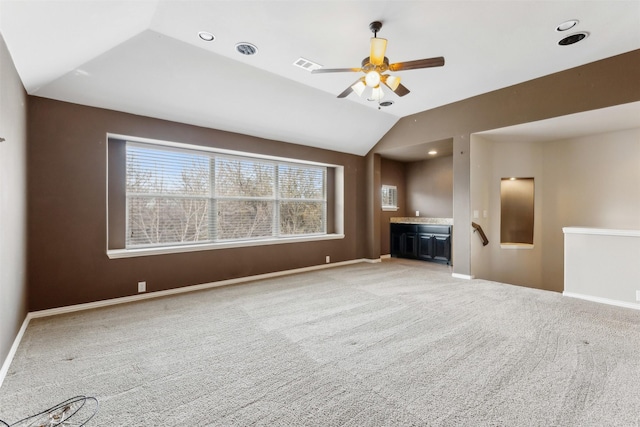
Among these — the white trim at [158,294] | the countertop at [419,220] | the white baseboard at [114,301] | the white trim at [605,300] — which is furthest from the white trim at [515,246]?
the white baseboard at [114,301]

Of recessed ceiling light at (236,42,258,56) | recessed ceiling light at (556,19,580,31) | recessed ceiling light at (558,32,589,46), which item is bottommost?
recessed ceiling light at (236,42,258,56)

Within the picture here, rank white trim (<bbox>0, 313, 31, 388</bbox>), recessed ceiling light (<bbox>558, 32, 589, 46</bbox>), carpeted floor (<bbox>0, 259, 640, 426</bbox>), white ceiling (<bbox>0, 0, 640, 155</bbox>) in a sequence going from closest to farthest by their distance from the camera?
carpeted floor (<bbox>0, 259, 640, 426</bbox>)
white trim (<bbox>0, 313, 31, 388</bbox>)
white ceiling (<bbox>0, 0, 640, 155</bbox>)
recessed ceiling light (<bbox>558, 32, 589, 46</bbox>)

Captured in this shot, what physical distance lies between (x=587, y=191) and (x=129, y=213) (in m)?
7.35

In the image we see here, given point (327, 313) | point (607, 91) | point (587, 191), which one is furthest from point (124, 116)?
point (587, 191)

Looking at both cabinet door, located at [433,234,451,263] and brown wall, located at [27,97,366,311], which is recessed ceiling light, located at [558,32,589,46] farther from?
brown wall, located at [27,97,366,311]

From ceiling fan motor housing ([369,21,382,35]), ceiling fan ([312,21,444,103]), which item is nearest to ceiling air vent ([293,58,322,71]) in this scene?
ceiling fan ([312,21,444,103])

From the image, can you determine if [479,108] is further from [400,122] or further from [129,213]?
[129,213]

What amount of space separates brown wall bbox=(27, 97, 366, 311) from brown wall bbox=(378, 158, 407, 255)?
453 centimetres

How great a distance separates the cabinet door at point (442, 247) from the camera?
21.2ft

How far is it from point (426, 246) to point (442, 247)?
16.2 inches

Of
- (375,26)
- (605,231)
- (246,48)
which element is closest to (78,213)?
(246,48)

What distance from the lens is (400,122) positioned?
5.98 meters

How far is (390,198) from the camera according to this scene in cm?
778

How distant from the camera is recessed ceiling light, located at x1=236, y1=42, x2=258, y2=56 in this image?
126 inches
